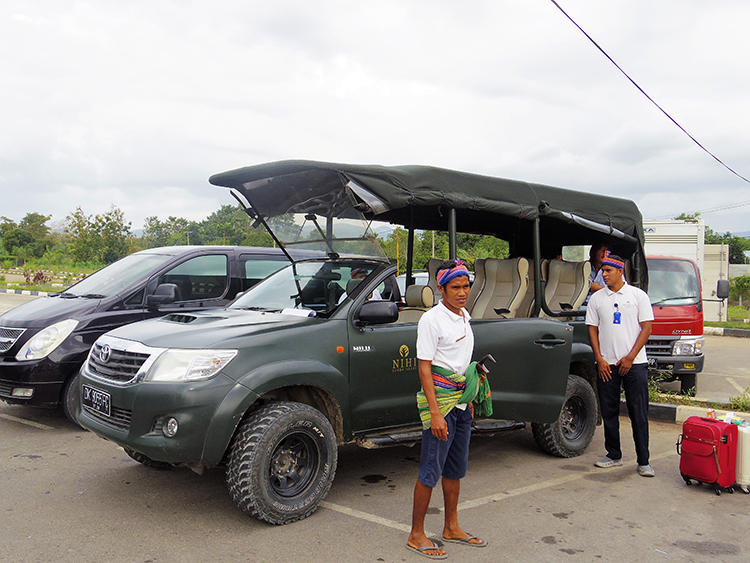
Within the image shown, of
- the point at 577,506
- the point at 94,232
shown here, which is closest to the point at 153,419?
the point at 577,506

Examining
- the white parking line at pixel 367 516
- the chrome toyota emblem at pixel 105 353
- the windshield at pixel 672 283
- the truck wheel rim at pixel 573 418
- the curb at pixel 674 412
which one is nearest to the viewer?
the white parking line at pixel 367 516

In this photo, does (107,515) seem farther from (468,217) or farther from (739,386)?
(739,386)

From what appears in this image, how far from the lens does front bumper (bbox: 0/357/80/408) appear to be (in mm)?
6320

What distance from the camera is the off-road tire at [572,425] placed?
6012mm

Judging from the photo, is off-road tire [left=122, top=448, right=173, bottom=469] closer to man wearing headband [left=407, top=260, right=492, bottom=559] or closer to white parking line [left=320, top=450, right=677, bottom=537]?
white parking line [left=320, top=450, right=677, bottom=537]

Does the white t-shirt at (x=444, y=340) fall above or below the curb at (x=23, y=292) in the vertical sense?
below

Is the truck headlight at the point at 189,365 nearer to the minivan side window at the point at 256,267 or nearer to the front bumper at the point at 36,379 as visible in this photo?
the front bumper at the point at 36,379

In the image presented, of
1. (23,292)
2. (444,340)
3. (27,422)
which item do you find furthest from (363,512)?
(23,292)

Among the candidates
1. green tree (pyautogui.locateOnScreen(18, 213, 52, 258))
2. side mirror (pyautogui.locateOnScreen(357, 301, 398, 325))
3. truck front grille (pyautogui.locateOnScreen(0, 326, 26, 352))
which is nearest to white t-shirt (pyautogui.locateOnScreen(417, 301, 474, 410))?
side mirror (pyautogui.locateOnScreen(357, 301, 398, 325))

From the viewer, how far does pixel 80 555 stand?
3742mm

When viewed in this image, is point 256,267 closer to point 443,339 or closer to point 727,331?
point 443,339

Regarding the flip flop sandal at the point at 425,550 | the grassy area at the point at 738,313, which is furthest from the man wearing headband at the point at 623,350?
the grassy area at the point at 738,313

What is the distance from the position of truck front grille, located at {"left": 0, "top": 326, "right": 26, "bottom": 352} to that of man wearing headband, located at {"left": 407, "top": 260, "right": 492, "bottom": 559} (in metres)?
4.55

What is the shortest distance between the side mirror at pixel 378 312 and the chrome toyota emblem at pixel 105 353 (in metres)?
1.75
